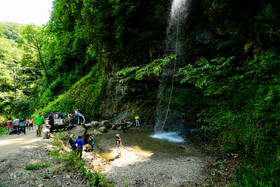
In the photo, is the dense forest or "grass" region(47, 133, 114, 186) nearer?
the dense forest

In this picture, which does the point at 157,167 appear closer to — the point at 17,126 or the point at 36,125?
the point at 36,125

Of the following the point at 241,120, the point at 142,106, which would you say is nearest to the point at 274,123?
the point at 241,120

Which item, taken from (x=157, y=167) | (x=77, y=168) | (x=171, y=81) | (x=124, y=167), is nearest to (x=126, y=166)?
(x=124, y=167)

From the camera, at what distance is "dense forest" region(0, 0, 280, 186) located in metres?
4.80

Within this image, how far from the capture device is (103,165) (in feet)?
25.1

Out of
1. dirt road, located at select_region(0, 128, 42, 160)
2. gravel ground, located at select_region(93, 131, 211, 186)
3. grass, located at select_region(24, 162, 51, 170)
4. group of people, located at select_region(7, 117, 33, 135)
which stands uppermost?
group of people, located at select_region(7, 117, 33, 135)

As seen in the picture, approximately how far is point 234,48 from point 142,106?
1065 centimetres

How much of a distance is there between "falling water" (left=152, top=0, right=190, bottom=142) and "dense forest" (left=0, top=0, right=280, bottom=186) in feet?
1.95

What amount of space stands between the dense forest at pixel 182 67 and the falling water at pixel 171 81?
594 mm

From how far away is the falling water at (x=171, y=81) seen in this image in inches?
503

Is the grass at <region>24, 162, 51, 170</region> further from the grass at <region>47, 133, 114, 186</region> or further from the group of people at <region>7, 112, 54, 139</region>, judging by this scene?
the group of people at <region>7, 112, 54, 139</region>

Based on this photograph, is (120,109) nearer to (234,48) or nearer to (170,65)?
(170,65)

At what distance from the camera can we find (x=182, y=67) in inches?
375

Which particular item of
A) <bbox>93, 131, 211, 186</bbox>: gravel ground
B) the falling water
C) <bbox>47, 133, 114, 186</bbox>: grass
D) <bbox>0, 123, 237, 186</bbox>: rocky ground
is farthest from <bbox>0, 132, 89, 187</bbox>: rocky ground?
the falling water
